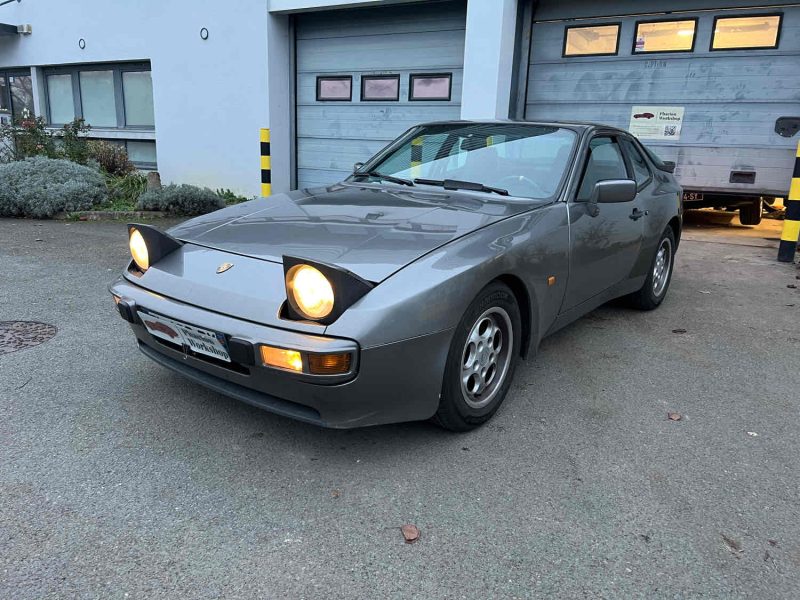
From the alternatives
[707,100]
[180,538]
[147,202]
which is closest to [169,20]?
[147,202]

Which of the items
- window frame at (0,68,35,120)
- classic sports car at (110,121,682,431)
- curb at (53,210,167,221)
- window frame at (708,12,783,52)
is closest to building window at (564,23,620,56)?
window frame at (708,12,783,52)

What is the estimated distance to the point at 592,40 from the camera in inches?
311

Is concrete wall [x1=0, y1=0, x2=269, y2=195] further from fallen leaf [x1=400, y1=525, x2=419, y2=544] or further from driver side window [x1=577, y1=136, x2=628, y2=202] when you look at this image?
fallen leaf [x1=400, y1=525, x2=419, y2=544]

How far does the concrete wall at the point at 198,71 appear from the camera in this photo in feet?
31.3

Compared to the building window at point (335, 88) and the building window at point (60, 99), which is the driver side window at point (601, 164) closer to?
the building window at point (335, 88)

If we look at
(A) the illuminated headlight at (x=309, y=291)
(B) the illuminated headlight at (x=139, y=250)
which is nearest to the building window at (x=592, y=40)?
(B) the illuminated headlight at (x=139, y=250)

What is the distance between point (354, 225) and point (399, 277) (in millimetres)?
615

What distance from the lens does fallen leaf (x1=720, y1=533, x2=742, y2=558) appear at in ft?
6.60

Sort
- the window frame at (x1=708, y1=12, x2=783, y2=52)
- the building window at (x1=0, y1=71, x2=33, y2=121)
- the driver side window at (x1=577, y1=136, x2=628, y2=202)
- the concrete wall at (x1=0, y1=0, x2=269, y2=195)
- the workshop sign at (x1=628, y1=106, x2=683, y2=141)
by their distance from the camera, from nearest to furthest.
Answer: the driver side window at (x1=577, y1=136, x2=628, y2=202) → the window frame at (x1=708, y1=12, x2=783, y2=52) → the workshop sign at (x1=628, y1=106, x2=683, y2=141) → the concrete wall at (x1=0, y1=0, x2=269, y2=195) → the building window at (x1=0, y1=71, x2=33, y2=121)

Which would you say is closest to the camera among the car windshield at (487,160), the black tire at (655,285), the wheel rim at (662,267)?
the car windshield at (487,160)

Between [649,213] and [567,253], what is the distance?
54.7 inches

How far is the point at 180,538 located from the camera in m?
2.00

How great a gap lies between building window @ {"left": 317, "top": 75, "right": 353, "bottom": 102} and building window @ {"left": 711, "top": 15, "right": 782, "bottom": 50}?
4927 millimetres

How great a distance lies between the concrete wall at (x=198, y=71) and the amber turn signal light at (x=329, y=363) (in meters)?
8.17
